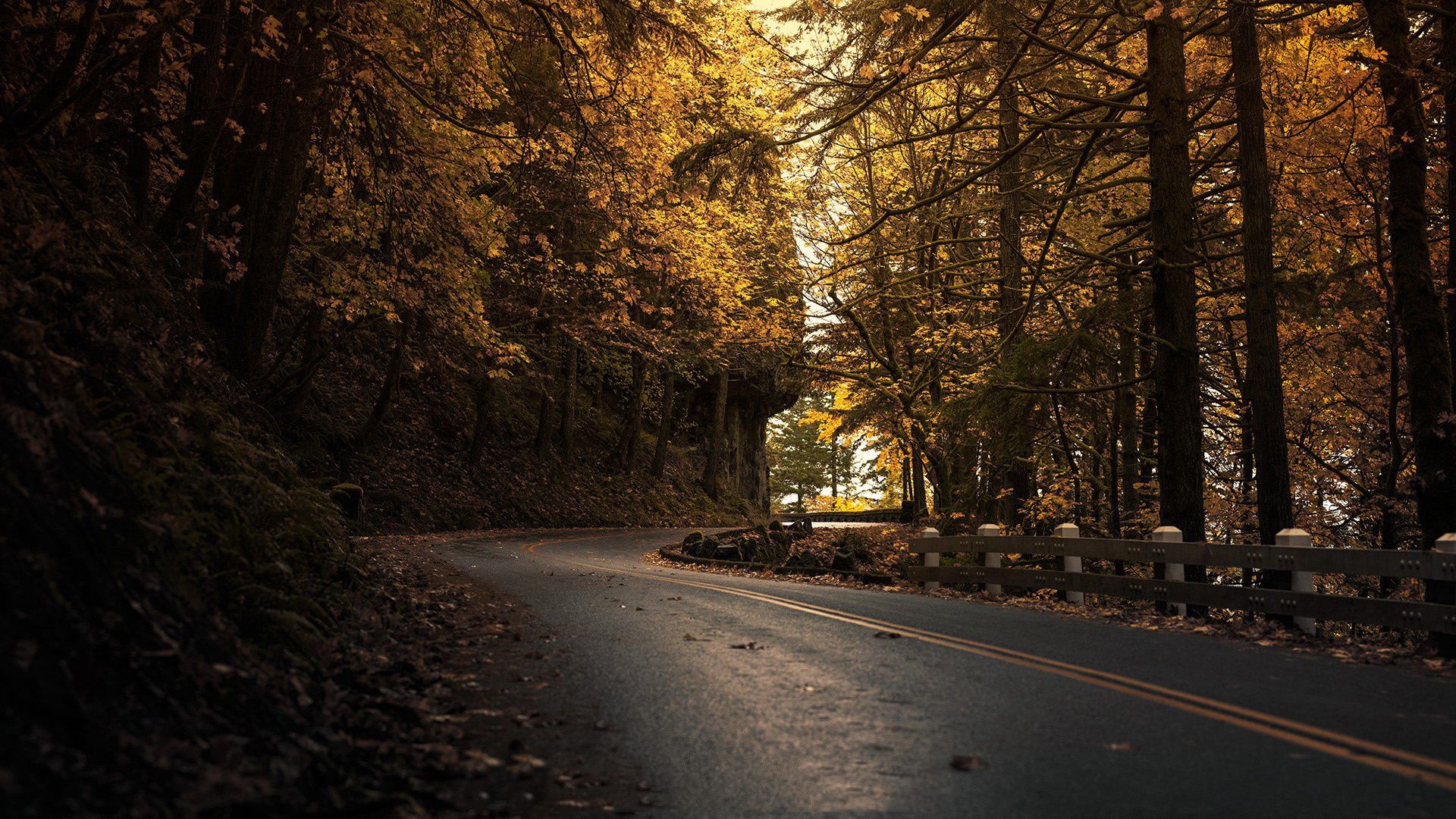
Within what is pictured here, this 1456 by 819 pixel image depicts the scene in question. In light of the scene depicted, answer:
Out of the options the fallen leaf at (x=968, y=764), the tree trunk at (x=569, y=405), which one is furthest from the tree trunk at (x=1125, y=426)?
the tree trunk at (x=569, y=405)

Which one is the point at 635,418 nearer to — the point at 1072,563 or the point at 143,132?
the point at 1072,563

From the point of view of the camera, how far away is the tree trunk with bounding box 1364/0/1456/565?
11.2 metres

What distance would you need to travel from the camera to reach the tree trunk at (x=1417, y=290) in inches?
443

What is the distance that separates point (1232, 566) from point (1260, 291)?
180 inches

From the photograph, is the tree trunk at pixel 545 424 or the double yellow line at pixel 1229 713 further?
the tree trunk at pixel 545 424

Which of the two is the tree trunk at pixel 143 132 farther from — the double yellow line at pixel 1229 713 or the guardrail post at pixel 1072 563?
the guardrail post at pixel 1072 563

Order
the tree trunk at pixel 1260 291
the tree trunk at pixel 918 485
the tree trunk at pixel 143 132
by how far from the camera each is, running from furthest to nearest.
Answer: the tree trunk at pixel 918 485, the tree trunk at pixel 1260 291, the tree trunk at pixel 143 132

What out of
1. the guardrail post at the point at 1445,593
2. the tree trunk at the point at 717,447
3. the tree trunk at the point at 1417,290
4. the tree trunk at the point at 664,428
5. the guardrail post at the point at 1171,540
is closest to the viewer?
the guardrail post at the point at 1445,593

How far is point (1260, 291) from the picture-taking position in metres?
13.7

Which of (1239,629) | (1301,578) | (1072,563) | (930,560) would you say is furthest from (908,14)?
(1239,629)

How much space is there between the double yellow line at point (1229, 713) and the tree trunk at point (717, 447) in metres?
34.6

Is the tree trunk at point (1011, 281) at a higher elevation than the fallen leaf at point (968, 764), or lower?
higher

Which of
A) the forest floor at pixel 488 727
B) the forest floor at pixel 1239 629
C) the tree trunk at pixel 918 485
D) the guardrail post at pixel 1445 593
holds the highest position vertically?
the tree trunk at pixel 918 485

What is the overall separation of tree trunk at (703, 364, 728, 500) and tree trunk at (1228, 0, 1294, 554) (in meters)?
31.3
